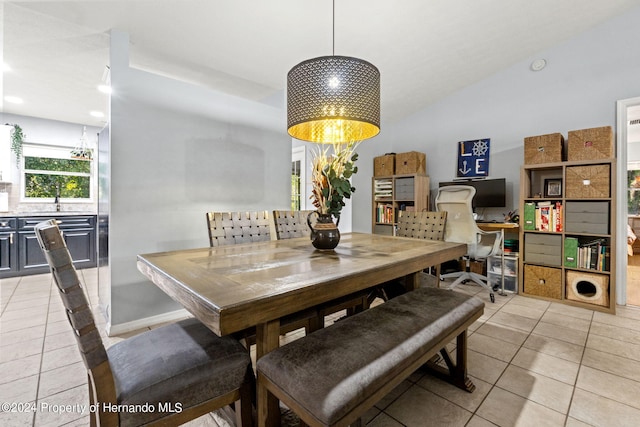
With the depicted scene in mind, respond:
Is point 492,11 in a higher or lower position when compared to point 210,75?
higher

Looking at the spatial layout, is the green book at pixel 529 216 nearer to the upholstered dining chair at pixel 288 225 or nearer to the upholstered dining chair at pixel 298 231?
the upholstered dining chair at pixel 298 231

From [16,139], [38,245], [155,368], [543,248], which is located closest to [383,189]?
[543,248]

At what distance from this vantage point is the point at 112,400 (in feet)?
2.88

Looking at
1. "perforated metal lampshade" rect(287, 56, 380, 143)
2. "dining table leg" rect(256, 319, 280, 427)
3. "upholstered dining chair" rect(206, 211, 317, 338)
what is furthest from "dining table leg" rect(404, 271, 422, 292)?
"dining table leg" rect(256, 319, 280, 427)

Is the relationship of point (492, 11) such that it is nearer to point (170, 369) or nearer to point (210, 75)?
point (210, 75)

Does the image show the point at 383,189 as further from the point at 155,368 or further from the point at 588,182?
the point at 155,368

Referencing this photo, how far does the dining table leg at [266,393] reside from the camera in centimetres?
110

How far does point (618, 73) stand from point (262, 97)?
417 cm

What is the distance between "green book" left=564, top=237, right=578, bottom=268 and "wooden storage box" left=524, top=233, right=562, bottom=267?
0.05 metres

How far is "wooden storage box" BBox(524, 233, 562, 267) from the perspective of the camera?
124 inches

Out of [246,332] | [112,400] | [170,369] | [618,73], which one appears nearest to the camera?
[112,400]

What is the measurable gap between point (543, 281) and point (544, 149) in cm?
149

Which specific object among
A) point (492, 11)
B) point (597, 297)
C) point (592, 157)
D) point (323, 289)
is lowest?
point (597, 297)

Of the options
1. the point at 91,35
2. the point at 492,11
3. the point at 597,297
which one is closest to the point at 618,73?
the point at 492,11
